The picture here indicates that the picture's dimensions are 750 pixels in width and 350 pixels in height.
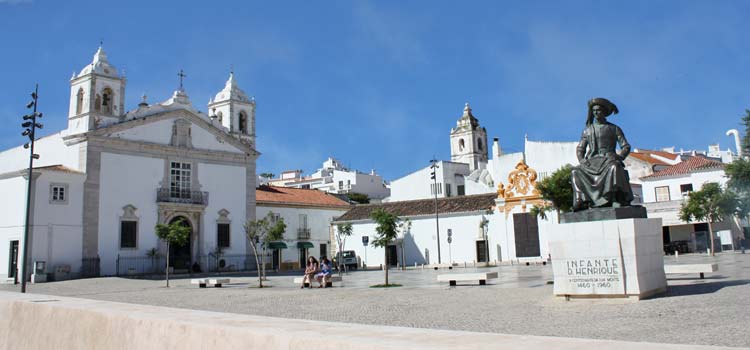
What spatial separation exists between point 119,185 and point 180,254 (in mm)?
5584

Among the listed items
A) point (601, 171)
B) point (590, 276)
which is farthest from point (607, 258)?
point (601, 171)

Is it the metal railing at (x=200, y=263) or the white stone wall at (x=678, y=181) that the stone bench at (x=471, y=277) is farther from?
the white stone wall at (x=678, y=181)

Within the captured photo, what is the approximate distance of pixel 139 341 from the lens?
19.5 feet

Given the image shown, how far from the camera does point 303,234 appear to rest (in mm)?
47906

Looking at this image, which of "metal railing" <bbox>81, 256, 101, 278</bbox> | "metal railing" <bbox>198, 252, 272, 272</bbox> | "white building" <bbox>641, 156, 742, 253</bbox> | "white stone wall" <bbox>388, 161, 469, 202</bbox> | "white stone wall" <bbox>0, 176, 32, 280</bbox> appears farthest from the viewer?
"white stone wall" <bbox>388, 161, 469, 202</bbox>

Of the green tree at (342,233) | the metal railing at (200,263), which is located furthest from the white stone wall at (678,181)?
the metal railing at (200,263)

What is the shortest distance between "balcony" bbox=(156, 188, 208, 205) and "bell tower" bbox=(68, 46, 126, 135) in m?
4.90

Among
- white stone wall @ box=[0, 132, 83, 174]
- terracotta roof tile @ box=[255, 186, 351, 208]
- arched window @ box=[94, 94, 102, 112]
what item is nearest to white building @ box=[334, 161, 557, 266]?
terracotta roof tile @ box=[255, 186, 351, 208]

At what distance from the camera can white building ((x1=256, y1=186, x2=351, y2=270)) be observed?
46375mm

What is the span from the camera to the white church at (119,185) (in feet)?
103

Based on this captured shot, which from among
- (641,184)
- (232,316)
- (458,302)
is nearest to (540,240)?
(641,184)

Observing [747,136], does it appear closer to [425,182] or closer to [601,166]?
[601,166]

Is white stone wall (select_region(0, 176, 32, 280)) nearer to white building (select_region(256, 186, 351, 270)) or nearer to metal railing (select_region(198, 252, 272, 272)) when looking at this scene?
metal railing (select_region(198, 252, 272, 272))

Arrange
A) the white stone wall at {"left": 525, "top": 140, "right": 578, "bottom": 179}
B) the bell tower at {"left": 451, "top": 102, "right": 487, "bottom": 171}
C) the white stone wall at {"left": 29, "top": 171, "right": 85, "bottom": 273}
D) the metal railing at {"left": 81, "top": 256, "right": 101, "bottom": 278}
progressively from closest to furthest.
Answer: the white stone wall at {"left": 29, "top": 171, "right": 85, "bottom": 273}
the metal railing at {"left": 81, "top": 256, "right": 101, "bottom": 278}
the white stone wall at {"left": 525, "top": 140, "right": 578, "bottom": 179}
the bell tower at {"left": 451, "top": 102, "right": 487, "bottom": 171}
